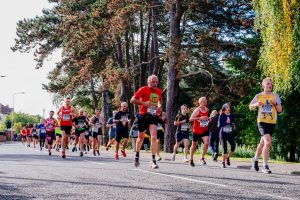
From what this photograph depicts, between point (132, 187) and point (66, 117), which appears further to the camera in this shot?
point (66, 117)

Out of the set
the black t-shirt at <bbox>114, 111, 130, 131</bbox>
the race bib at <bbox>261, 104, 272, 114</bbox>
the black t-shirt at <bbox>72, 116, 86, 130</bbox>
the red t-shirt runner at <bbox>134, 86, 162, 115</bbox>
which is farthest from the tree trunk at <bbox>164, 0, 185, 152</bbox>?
the race bib at <bbox>261, 104, 272, 114</bbox>

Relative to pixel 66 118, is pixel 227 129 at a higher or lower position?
lower

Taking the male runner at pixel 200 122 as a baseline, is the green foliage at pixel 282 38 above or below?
above

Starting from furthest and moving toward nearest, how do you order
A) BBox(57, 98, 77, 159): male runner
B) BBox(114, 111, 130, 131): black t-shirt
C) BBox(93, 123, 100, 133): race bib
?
BBox(93, 123, 100, 133): race bib < BBox(57, 98, 77, 159): male runner < BBox(114, 111, 130, 131): black t-shirt

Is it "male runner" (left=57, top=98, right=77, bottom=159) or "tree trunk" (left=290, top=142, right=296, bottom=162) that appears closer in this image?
"male runner" (left=57, top=98, right=77, bottom=159)

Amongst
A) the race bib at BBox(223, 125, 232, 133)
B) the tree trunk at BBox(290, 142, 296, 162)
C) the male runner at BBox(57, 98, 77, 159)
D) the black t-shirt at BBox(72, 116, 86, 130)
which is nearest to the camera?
the race bib at BBox(223, 125, 232, 133)

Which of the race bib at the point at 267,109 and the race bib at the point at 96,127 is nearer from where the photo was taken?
the race bib at the point at 267,109

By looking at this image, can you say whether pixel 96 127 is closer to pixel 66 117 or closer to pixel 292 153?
pixel 66 117

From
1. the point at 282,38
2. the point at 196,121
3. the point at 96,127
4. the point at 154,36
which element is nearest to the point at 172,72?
the point at 154,36

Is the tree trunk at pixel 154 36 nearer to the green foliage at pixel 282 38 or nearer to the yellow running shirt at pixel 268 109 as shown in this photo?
the green foliage at pixel 282 38

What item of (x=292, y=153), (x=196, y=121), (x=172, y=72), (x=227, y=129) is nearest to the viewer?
(x=196, y=121)

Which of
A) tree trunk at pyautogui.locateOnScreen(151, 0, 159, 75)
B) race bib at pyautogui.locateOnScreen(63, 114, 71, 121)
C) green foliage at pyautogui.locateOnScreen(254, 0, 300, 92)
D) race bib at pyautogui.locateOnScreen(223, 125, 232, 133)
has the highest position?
tree trunk at pyautogui.locateOnScreen(151, 0, 159, 75)

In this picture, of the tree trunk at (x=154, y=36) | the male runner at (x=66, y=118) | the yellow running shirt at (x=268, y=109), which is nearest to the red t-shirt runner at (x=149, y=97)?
the yellow running shirt at (x=268, y=109)

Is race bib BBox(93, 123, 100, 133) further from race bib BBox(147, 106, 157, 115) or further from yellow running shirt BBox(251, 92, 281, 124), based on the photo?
yellow running shirt BBox(251, 92, 281, 124)
